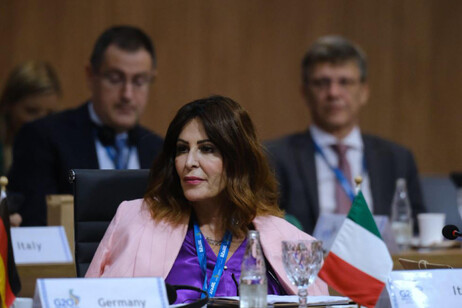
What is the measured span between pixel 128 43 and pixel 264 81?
253cm

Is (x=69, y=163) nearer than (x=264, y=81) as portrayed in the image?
Yes

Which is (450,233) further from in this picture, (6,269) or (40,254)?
(40,254)

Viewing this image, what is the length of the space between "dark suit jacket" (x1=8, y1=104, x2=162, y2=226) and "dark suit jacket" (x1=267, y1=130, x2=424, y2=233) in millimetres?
824

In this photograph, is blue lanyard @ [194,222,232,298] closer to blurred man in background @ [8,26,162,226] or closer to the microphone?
the microphone

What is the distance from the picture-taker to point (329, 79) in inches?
219

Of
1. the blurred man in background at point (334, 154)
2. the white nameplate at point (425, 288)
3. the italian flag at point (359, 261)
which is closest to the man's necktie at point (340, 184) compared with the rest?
the blurred man in background at point (334, 154)

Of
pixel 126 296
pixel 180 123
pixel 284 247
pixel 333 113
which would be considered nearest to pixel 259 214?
pixel 180 123

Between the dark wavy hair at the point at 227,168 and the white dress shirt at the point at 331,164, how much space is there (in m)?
2.04

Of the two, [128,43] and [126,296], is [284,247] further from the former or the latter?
[128,43]

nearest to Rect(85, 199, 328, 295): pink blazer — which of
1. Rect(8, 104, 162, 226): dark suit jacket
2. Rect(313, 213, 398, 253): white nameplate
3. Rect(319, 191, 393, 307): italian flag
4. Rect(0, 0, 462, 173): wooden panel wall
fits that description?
Rect(319, 191, 393, 307): italian flag

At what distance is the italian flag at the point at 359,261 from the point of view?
2.60 meters

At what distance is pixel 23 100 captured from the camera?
5.97 m

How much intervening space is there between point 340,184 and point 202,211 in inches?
85.3

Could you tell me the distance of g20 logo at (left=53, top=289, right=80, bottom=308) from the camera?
205 cm
